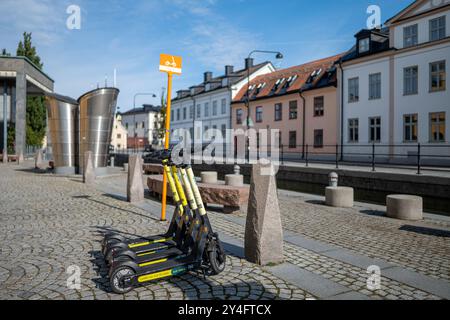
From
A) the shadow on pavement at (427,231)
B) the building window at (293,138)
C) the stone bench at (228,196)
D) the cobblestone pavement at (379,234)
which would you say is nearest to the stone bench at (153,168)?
the stone bench at (228,196)

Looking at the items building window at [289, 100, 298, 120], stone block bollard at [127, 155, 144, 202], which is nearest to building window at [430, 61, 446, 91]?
building window at [289, 100, 298, 120]

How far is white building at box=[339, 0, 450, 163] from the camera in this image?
23047 millimetres

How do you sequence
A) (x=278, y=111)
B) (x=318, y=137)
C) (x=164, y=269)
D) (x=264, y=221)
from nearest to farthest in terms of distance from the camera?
(x=164, y=269) < (x=264, y=221) < (x=318, y=137) < (x=278, y=111)

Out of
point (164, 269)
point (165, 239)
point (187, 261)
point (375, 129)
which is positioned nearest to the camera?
point (164, 269)

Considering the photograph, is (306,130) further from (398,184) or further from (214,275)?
(214,275)

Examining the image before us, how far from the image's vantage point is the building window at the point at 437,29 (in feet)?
75.2

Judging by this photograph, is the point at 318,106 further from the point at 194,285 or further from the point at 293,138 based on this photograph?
the point at 194,285

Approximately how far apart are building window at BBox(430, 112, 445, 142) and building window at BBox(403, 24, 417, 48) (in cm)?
542

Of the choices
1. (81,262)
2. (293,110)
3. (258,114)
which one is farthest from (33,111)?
(81,262)

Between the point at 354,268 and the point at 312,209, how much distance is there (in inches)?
200

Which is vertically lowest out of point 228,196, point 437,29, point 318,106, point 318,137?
point 228,196

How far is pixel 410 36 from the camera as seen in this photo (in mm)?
24938

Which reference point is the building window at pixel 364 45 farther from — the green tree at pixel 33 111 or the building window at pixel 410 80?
the green tree at pixel 33 111

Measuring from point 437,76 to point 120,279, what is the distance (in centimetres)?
2579
